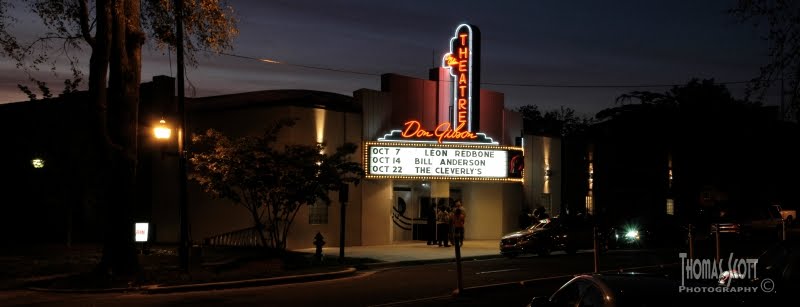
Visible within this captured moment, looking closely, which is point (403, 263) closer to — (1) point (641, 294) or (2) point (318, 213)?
(2) point (318, 213)

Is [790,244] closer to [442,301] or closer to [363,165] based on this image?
[442,301]

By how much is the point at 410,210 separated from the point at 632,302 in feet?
95.9

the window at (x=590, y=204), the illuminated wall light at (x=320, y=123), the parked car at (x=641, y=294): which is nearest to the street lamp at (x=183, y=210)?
the illuminated wall light at (x=320, y=123)

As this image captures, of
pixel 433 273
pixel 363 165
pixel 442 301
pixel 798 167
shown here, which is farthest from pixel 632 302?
pixel 798 167

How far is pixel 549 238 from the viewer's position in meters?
28.4

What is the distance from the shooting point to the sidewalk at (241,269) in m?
19.2

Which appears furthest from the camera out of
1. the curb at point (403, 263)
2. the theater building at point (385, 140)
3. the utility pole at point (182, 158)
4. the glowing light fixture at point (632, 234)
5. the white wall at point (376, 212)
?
the glowing light fixture at point (632, 234)

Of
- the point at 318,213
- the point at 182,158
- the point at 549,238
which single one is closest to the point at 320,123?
the point at 318,213

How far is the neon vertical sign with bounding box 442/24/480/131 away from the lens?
32812 mm

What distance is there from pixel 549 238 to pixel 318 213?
8.60 m

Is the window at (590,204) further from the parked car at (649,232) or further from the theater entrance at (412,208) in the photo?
the theater entrance at (412,208)

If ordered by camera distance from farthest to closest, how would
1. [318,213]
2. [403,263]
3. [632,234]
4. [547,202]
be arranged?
[547,202], [632,234], [318,213], [403,263]

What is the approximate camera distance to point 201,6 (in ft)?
66.7

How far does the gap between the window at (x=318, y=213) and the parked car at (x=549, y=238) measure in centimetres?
680
